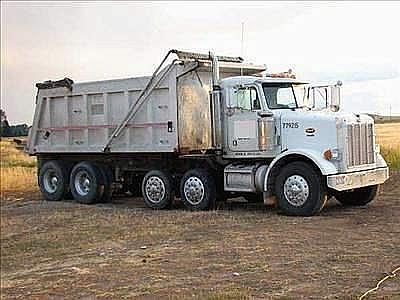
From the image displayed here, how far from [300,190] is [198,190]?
240cm

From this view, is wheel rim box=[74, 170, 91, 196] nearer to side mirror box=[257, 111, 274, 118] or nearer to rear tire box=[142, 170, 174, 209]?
rear tire box=[142, 170, 174, 209]

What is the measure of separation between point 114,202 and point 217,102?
4.34 meters

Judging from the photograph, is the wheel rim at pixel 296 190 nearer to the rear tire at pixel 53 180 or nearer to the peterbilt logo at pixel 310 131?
the peterbilt logo at pixel 310 131

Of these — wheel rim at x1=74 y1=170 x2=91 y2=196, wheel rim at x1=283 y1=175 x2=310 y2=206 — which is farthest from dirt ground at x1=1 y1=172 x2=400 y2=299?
wheel rim at x1=74 y1=170 x2=91 y2=196

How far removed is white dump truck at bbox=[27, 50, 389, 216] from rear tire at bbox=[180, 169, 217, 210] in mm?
20

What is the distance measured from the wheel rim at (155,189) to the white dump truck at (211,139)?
0.03 meters

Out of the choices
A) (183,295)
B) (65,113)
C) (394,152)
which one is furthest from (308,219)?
(65,113)

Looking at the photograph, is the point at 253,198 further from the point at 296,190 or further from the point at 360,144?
the point at 360,144

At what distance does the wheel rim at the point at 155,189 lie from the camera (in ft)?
52.6

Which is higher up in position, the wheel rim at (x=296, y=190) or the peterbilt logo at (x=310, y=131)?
the peterbilt logo at (x=310, y=131)

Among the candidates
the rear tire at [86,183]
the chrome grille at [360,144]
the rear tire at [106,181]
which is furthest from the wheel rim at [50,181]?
the chrome grille at [360,144]

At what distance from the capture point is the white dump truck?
13727mm

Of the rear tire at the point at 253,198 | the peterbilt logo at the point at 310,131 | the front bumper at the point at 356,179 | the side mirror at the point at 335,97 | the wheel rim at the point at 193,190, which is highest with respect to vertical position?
the side mirror at the point at 335,97

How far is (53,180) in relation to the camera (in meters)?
19.5
